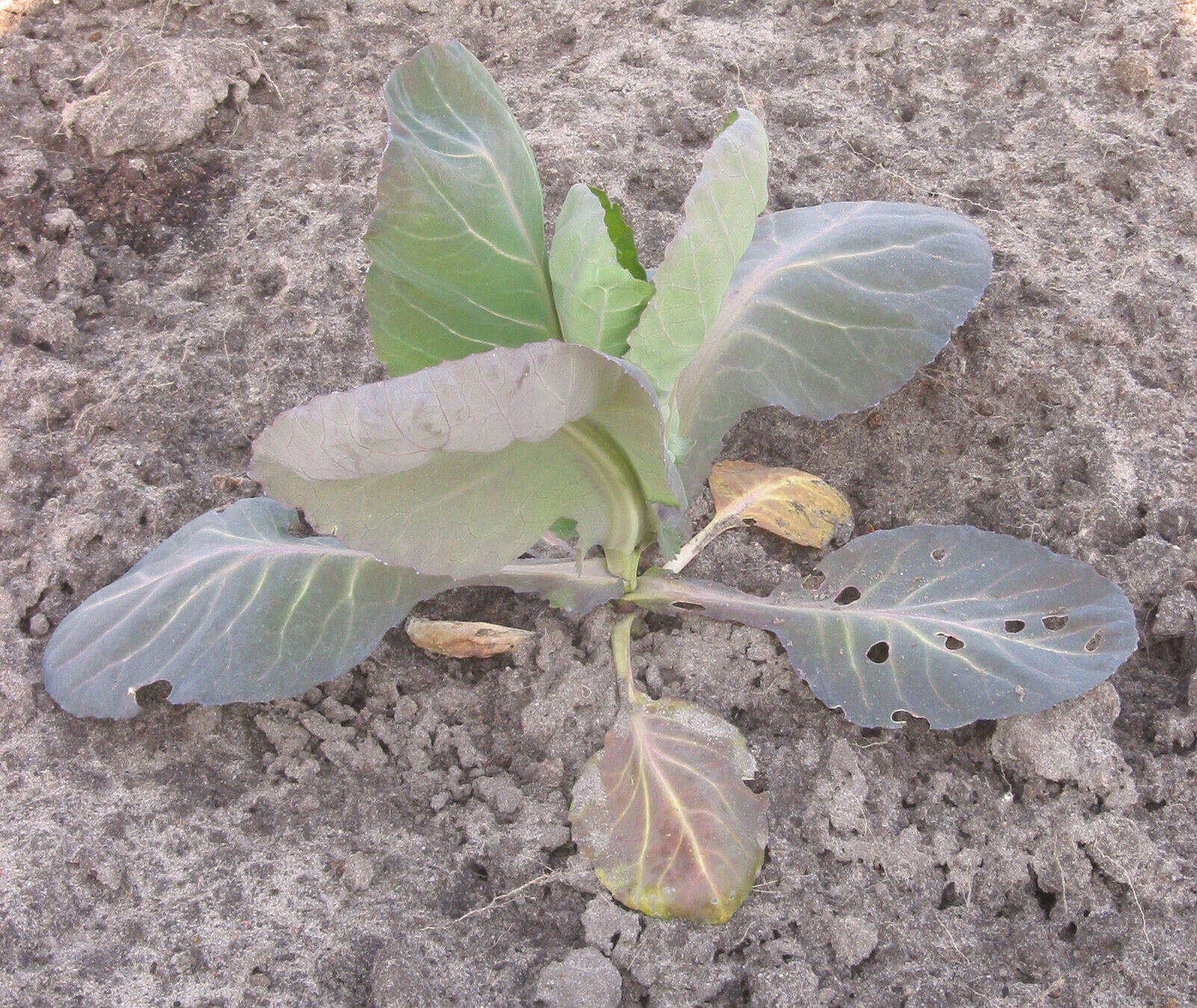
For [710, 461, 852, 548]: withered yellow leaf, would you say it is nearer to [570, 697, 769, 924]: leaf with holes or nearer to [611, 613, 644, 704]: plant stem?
[611, 613, 644, 704]: plant stem

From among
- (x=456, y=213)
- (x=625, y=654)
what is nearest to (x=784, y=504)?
(x=625, y=654)

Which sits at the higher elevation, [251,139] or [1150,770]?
[251,139]

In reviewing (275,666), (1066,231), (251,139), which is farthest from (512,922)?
(251,139)

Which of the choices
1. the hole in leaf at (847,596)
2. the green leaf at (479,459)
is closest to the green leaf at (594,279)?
the green leaf at (479,459)

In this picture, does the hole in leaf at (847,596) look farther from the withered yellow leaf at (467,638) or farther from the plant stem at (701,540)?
the withered yellow leaf at (467,638)

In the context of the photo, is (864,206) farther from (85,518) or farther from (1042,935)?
(85,518)

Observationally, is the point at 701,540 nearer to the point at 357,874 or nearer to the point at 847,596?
the point at 847,596
